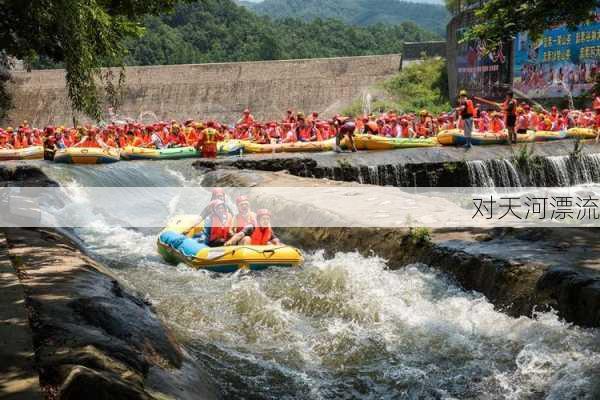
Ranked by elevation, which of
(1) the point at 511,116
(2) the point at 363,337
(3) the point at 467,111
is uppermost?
(3) the point at 467,111

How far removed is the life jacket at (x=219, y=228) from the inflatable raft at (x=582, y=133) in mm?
15842

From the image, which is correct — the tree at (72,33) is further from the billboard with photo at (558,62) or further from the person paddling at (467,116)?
the billboard with photo at (558,62)

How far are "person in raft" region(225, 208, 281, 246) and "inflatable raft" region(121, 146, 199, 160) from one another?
11088 millimetres

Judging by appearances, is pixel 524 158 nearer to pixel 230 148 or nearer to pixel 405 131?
pixel 405 131

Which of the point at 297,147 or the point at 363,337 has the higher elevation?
the point at 297,147

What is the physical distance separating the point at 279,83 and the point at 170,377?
1574 inches

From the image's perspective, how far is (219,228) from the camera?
35.4ft

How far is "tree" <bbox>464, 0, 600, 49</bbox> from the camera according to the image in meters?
9.06

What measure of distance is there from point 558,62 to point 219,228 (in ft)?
68.2

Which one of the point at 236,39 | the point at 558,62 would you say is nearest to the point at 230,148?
the point at 558,62

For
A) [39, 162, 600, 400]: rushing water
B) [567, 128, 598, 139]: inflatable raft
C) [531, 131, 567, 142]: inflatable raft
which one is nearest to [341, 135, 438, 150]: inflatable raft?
[531, 131, 567, 142]: inflatable raft

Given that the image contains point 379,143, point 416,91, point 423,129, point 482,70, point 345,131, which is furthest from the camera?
point 416,91

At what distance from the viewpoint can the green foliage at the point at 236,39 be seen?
239 feet

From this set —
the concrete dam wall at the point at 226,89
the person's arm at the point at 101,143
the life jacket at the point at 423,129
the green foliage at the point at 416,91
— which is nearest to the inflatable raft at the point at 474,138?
the life jacket at the point at 423,129
